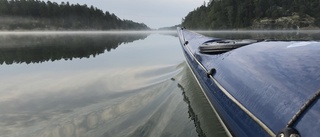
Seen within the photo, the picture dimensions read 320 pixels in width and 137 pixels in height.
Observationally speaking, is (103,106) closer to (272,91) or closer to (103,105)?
(103,105)

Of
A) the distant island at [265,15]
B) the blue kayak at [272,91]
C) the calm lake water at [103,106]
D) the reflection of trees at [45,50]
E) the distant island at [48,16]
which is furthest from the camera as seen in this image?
the distant island at [265,15]

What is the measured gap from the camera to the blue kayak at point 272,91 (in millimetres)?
2416

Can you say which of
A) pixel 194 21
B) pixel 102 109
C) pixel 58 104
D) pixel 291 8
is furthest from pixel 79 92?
pixel 194 21

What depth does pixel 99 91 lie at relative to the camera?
740cm

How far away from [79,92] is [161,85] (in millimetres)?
2392

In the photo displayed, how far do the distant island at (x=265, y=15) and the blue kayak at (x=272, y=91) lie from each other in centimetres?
13460

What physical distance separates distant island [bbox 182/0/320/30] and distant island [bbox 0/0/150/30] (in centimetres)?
6535

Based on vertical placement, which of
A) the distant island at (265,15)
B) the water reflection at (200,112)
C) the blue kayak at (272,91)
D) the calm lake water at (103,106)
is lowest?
the distant island at (265,15)

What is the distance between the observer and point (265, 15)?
457 ft

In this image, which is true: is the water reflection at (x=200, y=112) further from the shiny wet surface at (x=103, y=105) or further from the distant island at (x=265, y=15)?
the distant island at (x=265, y=15)

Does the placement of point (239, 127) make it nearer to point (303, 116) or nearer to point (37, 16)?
point (303, 116)

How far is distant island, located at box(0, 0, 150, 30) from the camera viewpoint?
12062cm

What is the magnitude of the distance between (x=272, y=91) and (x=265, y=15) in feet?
485

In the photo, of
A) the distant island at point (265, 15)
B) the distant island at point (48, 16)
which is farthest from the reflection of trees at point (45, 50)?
the distant island at point (265, 15)
